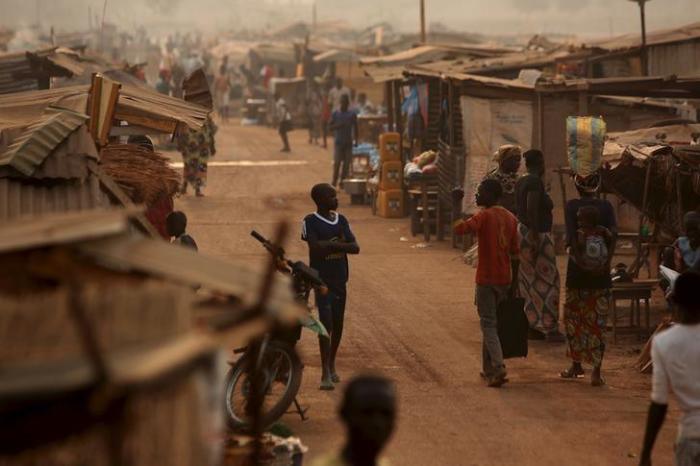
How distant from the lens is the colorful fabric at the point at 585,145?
12555mm

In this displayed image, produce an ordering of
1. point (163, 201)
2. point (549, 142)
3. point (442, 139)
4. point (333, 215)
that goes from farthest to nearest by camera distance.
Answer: point (442, 139), point (549, 142), point (163, 201), point (333, 215)

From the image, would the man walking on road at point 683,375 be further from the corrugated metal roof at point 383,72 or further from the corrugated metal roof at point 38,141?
the corrugated metal roof at point 383,72

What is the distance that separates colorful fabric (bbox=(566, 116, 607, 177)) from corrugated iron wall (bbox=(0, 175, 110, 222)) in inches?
200

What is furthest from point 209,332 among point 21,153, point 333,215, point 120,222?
point 333,215

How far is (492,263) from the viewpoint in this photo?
1061 centimetres

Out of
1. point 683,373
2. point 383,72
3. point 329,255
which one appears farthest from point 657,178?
point 383,72

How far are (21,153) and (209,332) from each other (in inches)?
184

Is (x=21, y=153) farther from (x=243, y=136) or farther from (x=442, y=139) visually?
(x=243, y=136)

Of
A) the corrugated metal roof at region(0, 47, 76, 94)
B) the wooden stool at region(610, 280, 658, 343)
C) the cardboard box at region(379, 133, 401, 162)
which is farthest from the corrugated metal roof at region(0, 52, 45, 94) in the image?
the wooden stool at region(610, 280, 658, 343)

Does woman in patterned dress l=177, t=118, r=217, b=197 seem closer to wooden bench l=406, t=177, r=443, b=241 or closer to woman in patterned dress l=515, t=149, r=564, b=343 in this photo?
wooden bench l=406, t=177, r=443, b=241

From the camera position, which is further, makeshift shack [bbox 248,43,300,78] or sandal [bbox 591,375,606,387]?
makeshift shack [bbox 248,43,300,78]

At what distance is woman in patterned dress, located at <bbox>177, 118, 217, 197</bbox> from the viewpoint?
23922mm

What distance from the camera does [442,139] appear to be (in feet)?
67.2

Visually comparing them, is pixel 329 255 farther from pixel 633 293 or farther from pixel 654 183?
pixel 654 183
